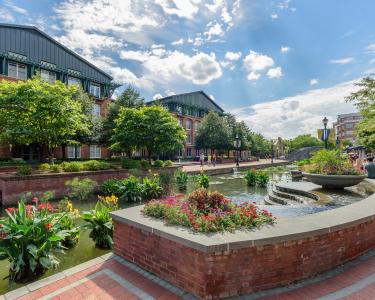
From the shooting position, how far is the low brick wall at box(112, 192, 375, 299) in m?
3.43

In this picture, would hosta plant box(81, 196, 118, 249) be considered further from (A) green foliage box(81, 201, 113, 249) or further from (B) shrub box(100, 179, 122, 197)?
(B) shrub box(100, 179, 122, 197)

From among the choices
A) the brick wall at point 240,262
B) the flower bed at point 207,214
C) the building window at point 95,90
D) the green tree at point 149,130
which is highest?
the building window at point 95,90

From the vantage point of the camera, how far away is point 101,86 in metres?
33.5

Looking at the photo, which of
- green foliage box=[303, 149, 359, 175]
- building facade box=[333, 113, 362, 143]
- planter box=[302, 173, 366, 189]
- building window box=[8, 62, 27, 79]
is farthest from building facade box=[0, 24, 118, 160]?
building facade box=[333, 113, 362, 143]

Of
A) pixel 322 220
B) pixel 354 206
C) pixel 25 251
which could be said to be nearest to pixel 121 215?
pixel 25 251

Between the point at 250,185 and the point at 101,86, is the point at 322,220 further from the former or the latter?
the point at 101,86

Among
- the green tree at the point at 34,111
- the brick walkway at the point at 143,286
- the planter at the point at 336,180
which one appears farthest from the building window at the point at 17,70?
the planter at the point at 336,180

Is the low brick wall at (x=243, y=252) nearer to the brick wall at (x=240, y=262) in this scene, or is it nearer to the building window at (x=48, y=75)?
the brick wall at (x=240, y=262)

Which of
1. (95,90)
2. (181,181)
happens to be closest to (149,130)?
(181,181)

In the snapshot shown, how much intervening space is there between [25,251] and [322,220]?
18.0 feet

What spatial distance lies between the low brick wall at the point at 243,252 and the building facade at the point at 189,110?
40.8 m

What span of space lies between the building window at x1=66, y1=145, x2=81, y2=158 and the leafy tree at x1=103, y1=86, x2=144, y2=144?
5353 mm

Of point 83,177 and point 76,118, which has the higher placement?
point 76,118

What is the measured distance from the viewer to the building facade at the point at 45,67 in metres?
24.5
